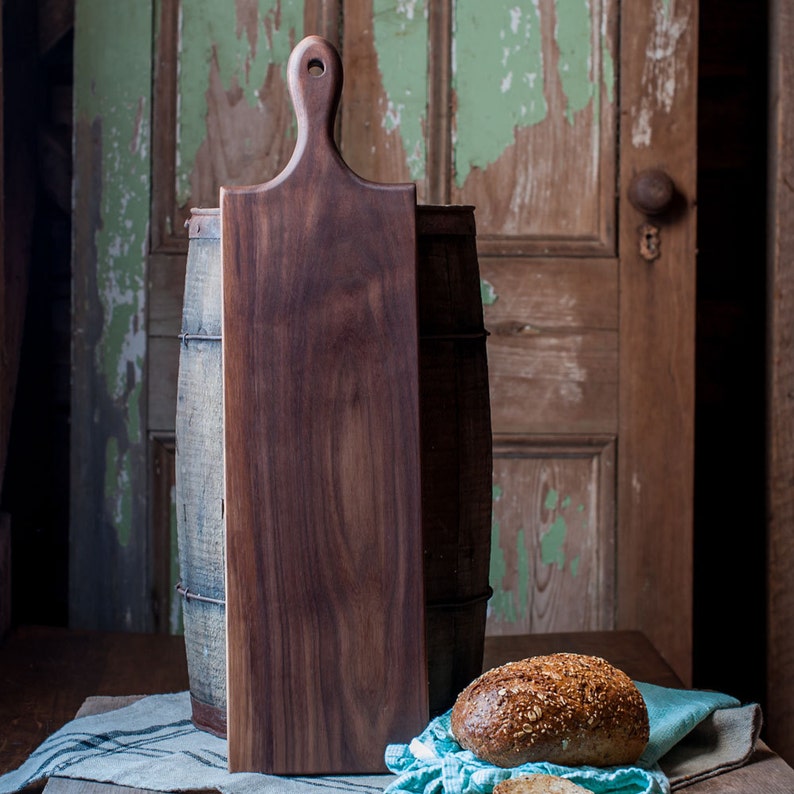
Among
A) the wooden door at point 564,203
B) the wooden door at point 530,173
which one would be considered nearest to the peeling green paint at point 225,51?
the wooden door at point 530,173

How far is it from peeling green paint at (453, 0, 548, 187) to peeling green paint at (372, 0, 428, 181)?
55 mm

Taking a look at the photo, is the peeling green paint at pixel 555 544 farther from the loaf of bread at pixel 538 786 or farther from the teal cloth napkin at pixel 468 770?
the loaf of bread at pixel 538 786

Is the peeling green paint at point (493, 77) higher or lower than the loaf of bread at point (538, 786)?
higher

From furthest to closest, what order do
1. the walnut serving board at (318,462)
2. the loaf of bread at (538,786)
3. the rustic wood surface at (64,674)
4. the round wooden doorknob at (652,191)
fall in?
1. the round wooden doorknob at (652,191)
2. the rustic wood surface at (64,674)
3. the walnut serving board at (318,462)
4. the loaf of bread at (538,786)

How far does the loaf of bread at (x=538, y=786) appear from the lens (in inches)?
31.7

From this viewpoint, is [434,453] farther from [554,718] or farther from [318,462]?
[554,718]

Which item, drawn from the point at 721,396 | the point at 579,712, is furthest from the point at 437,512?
the point at 721,396

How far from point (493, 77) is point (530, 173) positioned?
17 cm

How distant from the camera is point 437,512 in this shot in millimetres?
1015

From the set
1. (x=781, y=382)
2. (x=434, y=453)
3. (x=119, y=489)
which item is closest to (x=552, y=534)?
(x=781, y=382)

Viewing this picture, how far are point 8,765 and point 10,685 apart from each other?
0.29 m

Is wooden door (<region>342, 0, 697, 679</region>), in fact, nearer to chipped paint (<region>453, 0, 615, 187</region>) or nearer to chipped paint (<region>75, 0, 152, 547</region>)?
chipped paint (<region>453, 0, 615, 187</region>)

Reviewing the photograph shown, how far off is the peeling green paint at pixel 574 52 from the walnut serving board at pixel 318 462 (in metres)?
0.92

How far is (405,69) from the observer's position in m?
1.77
